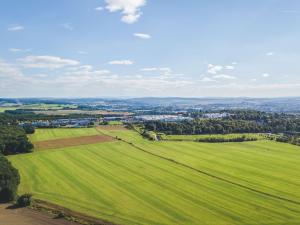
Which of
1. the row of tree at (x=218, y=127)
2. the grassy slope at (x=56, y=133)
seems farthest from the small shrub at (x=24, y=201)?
the row of tree at (x=218, y=127)

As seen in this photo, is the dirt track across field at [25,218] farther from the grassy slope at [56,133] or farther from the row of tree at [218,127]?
the row of tree at [218,127]

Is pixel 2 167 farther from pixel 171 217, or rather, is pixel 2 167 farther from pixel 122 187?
pixel 171 217

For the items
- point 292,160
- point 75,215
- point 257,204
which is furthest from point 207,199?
point 292,160

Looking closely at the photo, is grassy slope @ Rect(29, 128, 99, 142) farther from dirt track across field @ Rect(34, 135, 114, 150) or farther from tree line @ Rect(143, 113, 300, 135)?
tree line @ Rect(143, 113, 300, 135)

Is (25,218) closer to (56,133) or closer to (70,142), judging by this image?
(70,142)

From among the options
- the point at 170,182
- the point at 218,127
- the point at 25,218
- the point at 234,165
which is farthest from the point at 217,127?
the point at 25,218

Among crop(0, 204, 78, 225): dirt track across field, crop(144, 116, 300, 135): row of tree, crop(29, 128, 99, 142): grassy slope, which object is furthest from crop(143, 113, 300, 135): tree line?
crop(0, 204, 78, 225): dirt track across field
